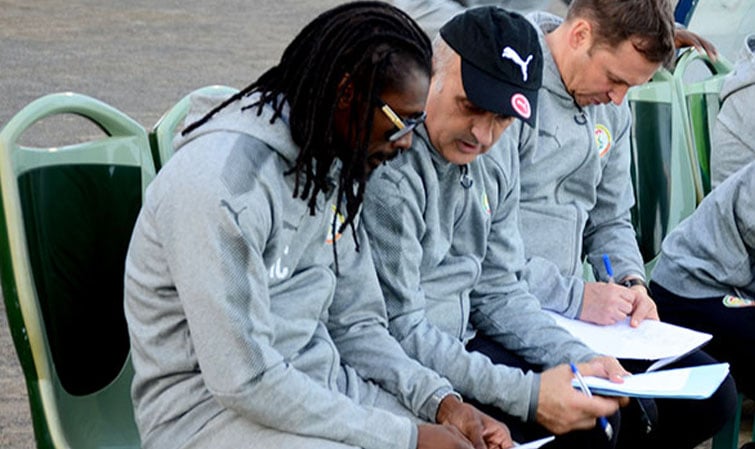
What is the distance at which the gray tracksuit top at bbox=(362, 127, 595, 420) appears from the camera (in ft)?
9.49

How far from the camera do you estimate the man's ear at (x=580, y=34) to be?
11.3 feet

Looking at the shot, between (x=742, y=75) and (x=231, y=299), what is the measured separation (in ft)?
8.69

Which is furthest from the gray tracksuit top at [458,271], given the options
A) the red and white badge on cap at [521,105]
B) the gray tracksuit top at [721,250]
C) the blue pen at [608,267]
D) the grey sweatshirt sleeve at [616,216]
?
the gray tracksuit top at [721,250]

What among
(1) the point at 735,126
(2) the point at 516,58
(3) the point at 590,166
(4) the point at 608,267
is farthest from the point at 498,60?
(1) the point at 735,126

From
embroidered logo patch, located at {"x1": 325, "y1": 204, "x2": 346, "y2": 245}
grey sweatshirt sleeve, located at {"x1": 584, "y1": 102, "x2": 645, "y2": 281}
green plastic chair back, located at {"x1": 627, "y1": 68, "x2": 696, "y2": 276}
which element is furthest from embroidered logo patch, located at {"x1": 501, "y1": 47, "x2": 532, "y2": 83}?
green plastic chair back, located at {"x1": 627, "y1": 68, "x2": 696, "y2": 276}

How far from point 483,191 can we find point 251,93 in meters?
0.77

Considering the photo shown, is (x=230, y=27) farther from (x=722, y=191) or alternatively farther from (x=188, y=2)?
(x=722, y=191)

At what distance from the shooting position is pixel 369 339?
279 centimetres

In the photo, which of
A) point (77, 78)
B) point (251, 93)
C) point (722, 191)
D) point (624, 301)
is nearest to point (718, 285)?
point (722, 191)

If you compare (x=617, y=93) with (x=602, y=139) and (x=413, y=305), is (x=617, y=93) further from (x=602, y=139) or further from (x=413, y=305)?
(x=413, y=305)

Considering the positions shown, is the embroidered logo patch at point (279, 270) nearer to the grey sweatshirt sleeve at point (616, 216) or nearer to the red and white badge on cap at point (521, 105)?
the red and white badge on cap at point (521, 105)

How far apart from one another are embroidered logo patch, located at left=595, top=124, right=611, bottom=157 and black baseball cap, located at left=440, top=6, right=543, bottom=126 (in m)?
0.77

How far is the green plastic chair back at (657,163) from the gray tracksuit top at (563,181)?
461mm

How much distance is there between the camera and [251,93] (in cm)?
256
